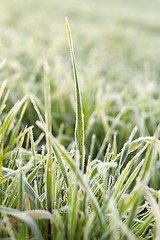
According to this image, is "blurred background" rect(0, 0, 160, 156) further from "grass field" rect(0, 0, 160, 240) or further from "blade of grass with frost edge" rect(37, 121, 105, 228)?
"blade of grass with frost edge" rect(37, 121, 105, 228)

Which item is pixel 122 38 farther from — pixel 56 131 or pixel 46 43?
pixel 56 131

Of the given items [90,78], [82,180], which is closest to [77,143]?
[82,180]

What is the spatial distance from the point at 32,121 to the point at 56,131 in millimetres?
89

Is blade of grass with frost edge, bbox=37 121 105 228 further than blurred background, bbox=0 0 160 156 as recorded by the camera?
No

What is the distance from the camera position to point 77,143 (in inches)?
18.4

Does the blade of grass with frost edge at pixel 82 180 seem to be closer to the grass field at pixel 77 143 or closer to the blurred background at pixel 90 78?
the grass field at pixel 77 143

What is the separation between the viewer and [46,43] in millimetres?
2250

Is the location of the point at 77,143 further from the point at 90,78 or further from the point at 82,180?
the point at 90,78

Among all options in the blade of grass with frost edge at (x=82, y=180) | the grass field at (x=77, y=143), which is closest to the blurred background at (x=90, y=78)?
the grass field at (x=77, y=143)

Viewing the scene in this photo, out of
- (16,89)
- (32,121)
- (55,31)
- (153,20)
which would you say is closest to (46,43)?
(55,31)

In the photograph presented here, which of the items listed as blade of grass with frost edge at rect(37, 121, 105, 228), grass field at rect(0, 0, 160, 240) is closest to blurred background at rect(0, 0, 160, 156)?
grass field at rect(0, 0, 160, 240)

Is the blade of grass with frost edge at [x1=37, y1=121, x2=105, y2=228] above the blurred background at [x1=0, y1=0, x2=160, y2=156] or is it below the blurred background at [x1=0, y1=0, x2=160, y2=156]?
below

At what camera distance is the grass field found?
0.39m

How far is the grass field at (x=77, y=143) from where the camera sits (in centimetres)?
39
